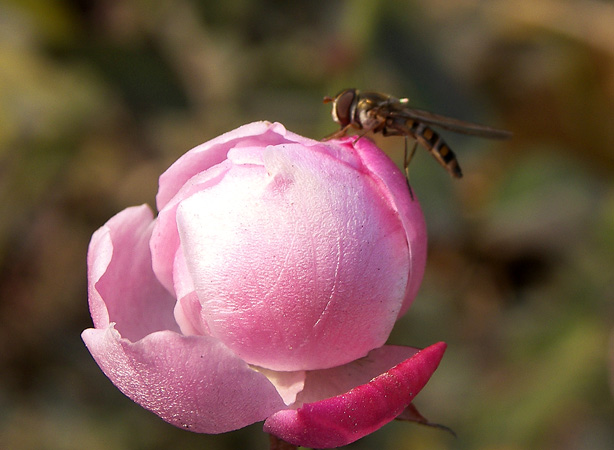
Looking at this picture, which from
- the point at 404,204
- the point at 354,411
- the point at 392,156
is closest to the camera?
the point at 354,411

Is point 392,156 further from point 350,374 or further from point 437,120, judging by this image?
point 350,374

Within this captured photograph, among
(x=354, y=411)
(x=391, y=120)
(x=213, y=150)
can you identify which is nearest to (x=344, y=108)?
(x=391, y=120)

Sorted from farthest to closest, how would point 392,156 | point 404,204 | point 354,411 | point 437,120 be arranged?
point 392,156, point 437,120, point 404,204, point 354,411

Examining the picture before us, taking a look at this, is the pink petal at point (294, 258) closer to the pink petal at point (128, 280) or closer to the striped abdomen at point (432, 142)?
the pink petal at point (128, 280)

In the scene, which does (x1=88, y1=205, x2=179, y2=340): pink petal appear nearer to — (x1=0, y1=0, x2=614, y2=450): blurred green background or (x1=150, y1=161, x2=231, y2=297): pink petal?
(x1=150, y1=161, x2=231, y2=297): pink petal

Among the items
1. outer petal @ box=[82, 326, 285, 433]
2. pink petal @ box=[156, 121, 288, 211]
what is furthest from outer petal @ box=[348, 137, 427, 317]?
outer petal @ box=[82, 326, 285, 433]

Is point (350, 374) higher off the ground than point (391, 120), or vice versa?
point (391, 120)

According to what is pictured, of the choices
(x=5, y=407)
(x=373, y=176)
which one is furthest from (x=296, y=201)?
(x=5, y=407)
